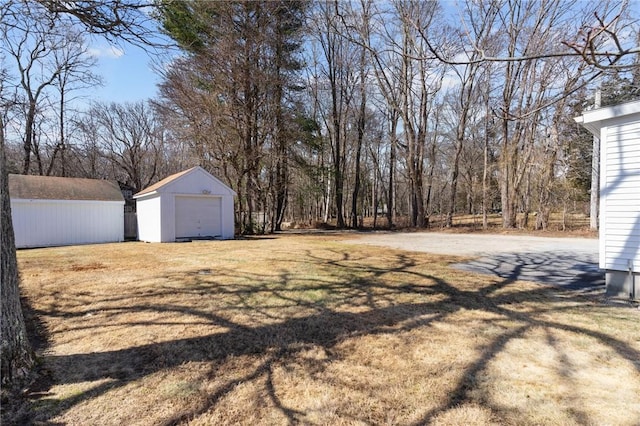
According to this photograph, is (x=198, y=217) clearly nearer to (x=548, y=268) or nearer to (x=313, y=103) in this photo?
(x=548, y=268)

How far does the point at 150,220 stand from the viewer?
14.2 metres

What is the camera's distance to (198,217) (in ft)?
47.4

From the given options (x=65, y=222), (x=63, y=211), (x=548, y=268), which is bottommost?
(x=548, y=268)

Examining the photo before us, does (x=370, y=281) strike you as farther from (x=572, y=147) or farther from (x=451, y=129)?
(x=451, y=129)

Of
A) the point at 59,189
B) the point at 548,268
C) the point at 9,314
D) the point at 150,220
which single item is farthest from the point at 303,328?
the point at 59,189

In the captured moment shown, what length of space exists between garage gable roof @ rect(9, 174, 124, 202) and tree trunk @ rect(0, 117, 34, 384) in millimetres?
12671

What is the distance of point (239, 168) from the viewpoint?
16.7 m

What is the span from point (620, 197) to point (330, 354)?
491cm

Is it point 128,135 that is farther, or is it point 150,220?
point 128,135

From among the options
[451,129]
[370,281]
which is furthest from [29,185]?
[451,129]

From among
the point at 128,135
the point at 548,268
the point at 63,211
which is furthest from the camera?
the point at 128,135

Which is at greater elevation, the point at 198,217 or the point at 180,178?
the point at 180,178

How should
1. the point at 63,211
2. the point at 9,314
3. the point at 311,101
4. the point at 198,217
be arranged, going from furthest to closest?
1. the point at 311,101
2. the point at 198,217
3. the point at 63,211
4. the point at 9,314

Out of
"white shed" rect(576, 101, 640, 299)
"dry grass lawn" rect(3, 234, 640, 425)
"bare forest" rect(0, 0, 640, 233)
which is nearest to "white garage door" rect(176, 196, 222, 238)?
"bare forest" rect(0, 0, 640, 233)
